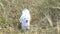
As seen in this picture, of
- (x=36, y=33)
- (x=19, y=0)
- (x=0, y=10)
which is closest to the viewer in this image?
(x=36, y=33)

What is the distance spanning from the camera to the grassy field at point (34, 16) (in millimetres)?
7559

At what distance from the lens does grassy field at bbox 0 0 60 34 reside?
24.8 ft

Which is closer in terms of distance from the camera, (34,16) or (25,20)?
(25,20)

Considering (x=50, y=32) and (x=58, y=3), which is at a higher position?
(x=58, y=3)

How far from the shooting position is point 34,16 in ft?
27.4

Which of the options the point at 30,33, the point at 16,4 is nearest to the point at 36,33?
the point at 30,33

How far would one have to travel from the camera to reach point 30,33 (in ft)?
24.2

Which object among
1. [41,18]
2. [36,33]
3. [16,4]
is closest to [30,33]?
[36,33]

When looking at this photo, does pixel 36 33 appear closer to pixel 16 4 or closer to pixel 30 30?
pixel 30 30

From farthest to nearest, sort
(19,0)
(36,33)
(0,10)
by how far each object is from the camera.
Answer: (19,0)
(0,10)
(36,33)

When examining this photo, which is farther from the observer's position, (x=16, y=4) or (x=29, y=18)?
(x=16, y=4)

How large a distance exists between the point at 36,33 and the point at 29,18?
55 centimetres

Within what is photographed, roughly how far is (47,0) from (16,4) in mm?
994

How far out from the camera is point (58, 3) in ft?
28.3
